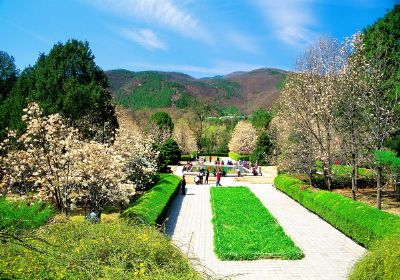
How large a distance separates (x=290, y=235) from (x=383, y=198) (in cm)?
1129

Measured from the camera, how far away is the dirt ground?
71.0ft

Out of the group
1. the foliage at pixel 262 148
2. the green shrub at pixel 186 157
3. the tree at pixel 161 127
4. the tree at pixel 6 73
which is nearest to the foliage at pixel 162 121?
the tree at pixel 161 127

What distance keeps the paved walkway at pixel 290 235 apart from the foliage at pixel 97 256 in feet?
2.00

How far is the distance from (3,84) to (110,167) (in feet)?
68.5

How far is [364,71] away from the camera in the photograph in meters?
21.7

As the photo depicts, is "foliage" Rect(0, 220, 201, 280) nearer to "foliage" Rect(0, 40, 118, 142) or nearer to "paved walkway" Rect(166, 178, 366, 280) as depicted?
"paved walkway" Rect(166, 178, 366, 280)

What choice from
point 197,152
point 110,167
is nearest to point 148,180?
point 110,167

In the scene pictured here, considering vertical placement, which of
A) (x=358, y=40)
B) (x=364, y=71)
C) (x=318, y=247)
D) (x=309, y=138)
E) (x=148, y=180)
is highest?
(x=358, y=40)

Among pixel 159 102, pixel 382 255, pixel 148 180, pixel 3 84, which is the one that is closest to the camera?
pixel 382 255

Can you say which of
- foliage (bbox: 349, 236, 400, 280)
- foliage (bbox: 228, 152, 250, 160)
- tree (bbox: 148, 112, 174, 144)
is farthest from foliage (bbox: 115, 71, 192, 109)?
foliage (bbox: 349, 236, 400, 280)

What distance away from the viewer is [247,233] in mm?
16672

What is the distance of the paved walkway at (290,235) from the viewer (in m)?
12.3

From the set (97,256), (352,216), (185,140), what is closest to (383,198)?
(352,216)

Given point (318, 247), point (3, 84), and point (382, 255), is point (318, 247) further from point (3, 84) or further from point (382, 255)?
point (3, 84)
